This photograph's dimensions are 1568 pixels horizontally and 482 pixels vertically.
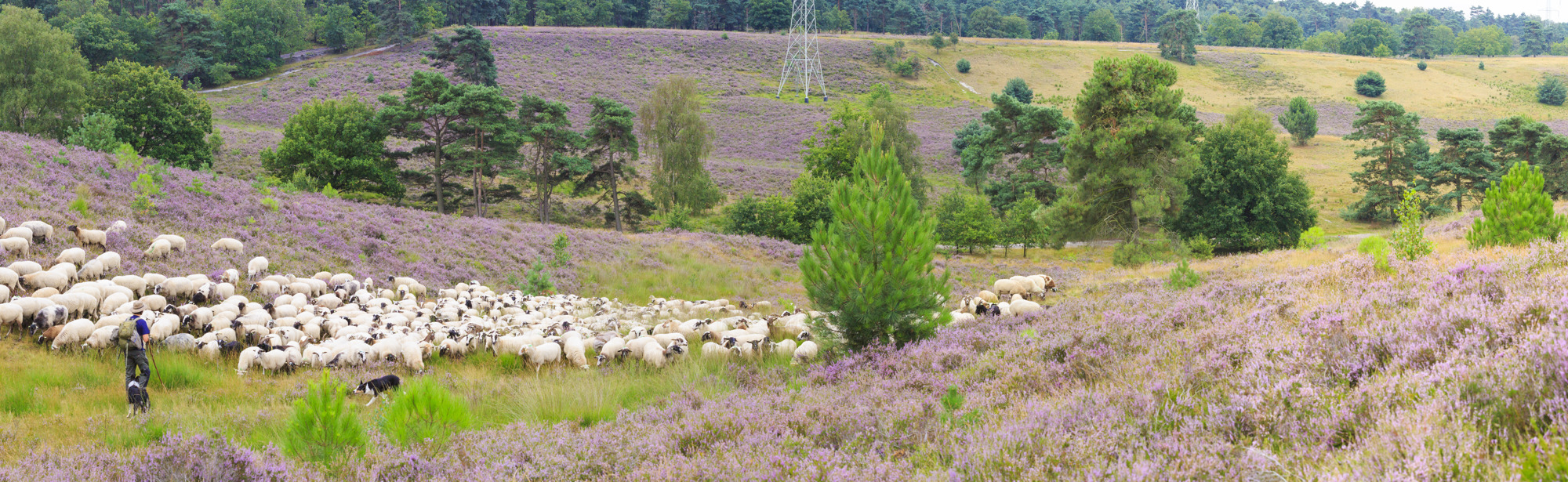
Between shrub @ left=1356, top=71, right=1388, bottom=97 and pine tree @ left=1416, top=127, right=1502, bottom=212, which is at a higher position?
shrub @ left=1356, top=71, right=1388, bottom=97

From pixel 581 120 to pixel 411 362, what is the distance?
199 feet

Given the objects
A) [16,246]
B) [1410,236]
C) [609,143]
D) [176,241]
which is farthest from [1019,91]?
[16,246]

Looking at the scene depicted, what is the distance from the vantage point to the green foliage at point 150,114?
37.6 metres

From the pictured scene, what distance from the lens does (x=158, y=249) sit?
12.4 m

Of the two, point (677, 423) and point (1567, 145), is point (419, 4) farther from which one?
point (1567, 145)

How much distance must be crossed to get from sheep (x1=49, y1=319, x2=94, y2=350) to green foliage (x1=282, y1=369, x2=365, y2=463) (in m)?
6.53

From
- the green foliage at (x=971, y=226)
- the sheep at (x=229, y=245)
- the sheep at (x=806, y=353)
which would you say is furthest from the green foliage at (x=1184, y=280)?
the green foliage at (x=971, y=226)

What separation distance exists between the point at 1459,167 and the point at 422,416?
2827 inches

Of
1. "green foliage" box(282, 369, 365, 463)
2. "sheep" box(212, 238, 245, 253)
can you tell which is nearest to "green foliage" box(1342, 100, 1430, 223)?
"green foliage" box(282, 369, 365, 463)

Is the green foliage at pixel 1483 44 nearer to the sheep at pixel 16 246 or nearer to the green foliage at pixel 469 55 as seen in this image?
the green foliage at pixel 469 55

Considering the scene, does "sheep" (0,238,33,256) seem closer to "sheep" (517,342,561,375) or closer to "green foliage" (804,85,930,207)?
"sheep" (517,342,561,375)

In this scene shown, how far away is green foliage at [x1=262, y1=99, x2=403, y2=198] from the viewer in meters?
38.9

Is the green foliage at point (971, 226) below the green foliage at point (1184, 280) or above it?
below

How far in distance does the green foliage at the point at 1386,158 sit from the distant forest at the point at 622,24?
263ft
